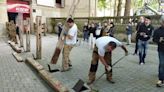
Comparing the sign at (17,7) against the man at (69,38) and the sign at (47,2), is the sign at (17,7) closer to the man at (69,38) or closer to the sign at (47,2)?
the sign at (47,2)

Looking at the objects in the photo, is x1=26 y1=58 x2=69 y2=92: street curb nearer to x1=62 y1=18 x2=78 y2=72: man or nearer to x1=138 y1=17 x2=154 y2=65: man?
x1=62 y1=18 x2=78 y2=72: man

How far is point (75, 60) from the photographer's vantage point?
11.9 metres

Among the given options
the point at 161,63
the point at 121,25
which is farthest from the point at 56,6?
the point at 161,63

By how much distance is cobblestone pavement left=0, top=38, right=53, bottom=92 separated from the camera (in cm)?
759

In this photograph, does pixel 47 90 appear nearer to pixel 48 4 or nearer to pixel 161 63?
pixel 161 63

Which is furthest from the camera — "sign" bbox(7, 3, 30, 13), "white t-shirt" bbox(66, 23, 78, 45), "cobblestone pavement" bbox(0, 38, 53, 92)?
"sign" bbox(7, 3, 30, 13)

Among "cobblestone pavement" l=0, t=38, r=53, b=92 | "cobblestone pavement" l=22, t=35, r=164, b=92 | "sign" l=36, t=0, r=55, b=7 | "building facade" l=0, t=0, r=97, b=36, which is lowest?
"cobblestone pavement" l=0, t=38, r=53, b=92

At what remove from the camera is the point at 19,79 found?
28.6ft

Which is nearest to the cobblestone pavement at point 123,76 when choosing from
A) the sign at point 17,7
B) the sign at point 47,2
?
the sign at point 17,7

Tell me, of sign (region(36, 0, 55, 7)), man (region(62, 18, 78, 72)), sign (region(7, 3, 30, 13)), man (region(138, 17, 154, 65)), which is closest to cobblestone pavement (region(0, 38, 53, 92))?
man (region(62, 18, 78, 72))

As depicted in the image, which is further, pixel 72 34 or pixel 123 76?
pixel 72 34

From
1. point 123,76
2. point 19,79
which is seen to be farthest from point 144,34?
point 19,79

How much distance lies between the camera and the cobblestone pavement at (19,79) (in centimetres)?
759

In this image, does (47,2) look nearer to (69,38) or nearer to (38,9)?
(38,9)
